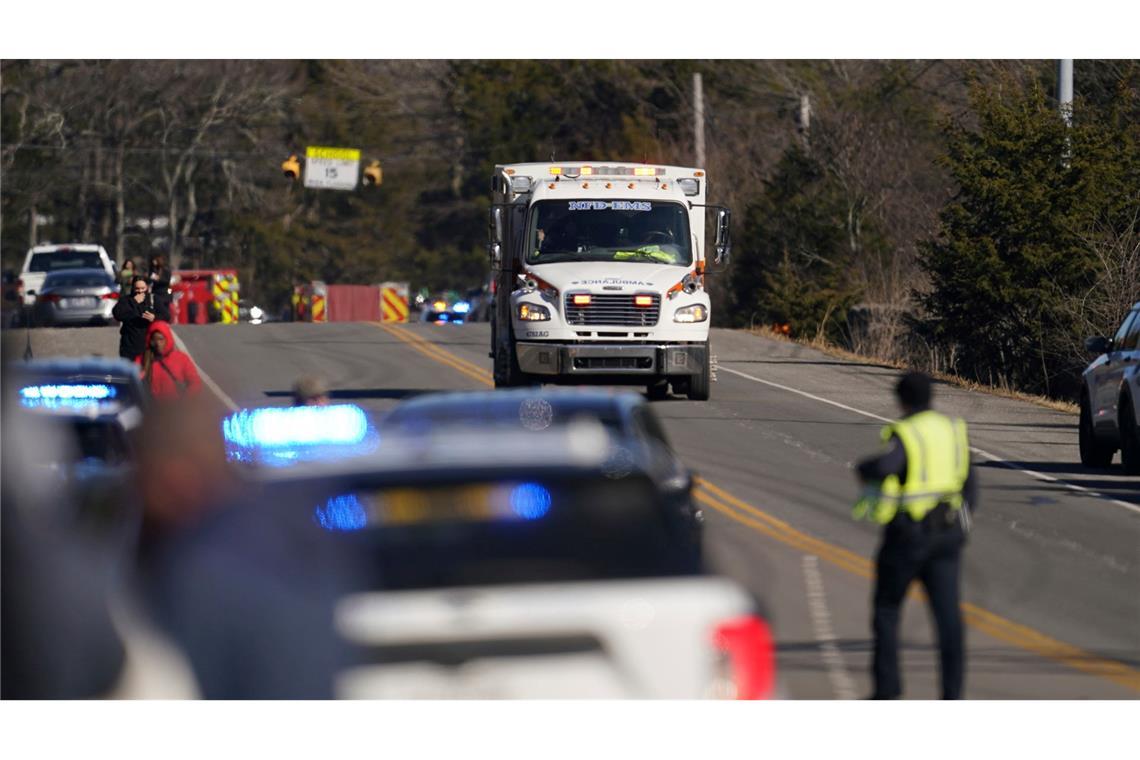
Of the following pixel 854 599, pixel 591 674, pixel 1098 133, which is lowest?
pixel 854 599

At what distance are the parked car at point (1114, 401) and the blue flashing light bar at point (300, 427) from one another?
10.9m

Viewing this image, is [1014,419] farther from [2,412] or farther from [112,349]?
[2,412]

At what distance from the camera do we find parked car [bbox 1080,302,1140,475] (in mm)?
19031

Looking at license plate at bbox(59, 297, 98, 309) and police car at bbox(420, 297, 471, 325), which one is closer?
license plate at bbox(59, 297, 98, 309)

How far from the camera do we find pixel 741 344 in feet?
120

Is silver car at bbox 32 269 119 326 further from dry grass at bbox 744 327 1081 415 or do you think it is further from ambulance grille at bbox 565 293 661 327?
ambulance grille at bbox 565 293 661 327

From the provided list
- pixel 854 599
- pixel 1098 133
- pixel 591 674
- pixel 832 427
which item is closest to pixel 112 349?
pixel 832 427

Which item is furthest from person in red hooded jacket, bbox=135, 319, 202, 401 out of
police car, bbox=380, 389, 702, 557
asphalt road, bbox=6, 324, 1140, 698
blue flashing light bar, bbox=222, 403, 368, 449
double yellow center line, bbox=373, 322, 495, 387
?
double yellow center line, bbox=373, 322, 495, 387

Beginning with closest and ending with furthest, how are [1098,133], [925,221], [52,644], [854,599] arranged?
[52,644] → [854,599] → [1098,133] → [925,221]

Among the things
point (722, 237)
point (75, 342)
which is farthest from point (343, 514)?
point (75, 342)

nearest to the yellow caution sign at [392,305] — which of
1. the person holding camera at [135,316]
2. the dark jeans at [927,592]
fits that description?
the person holding camera at [135,316]

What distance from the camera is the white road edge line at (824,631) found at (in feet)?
33.3

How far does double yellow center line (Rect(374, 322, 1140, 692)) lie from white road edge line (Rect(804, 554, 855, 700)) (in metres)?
0.31
